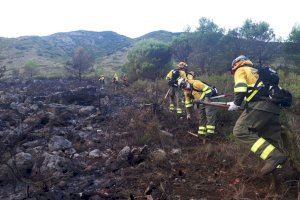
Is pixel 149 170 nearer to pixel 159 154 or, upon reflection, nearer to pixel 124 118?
pixel 159 154

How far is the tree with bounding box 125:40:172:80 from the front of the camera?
25312 millimetres

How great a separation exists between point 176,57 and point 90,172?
28.6 m

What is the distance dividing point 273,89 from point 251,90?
34 cm

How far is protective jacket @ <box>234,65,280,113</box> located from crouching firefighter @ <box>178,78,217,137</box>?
2995 millimetres

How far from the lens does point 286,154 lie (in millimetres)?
5148

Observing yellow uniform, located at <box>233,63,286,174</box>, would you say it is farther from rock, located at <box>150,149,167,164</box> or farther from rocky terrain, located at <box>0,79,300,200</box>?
rock, located at <box>150,149,167,164</box>

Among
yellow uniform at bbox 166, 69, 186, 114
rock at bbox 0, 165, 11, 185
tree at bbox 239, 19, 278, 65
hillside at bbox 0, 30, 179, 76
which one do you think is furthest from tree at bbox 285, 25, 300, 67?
hillside at bbox 0, 30, 179, 76

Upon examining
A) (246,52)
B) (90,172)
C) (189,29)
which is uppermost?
(189,29)

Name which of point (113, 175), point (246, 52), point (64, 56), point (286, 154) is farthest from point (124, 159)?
point (64, 56)

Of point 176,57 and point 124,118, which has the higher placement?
point 176,57

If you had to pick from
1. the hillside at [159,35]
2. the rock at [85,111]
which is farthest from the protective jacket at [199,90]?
the hillside at [159,35]

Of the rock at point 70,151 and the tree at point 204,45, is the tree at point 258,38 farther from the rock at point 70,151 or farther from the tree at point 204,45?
the rock at point 70,151

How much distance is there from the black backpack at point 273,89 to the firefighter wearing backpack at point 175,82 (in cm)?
608

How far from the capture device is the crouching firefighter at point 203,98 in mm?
8539
